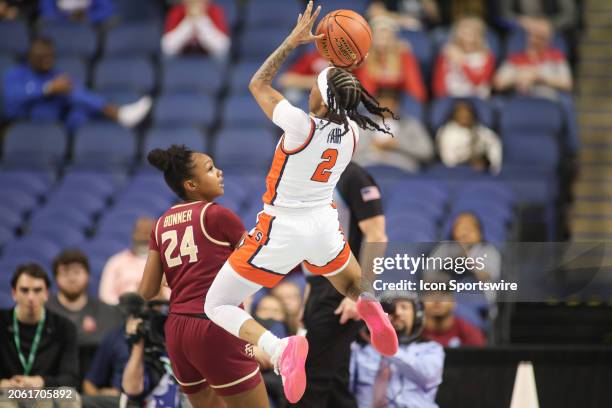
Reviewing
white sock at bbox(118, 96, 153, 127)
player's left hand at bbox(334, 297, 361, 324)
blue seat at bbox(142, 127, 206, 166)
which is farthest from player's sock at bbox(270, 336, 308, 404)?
white sock at bbox(118, 96, 153, 127)

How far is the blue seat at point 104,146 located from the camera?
10688 millimetres

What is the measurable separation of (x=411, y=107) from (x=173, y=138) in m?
2.41

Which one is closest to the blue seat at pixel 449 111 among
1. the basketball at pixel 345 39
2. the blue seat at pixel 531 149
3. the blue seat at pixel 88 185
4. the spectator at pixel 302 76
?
the blue seat at pixel 531 149

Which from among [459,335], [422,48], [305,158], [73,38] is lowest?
[459,335]

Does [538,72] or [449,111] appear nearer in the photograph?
[449,111]

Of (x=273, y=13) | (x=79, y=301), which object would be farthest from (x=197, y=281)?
(x=273, y=13)

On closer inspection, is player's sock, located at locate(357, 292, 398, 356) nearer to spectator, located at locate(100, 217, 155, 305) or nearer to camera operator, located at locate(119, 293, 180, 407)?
camera operator, located at locate(119, 293, 180, 407)

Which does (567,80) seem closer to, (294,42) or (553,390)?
(553,390)

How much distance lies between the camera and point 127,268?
8.45 m

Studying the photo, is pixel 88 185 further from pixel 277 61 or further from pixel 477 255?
pixel 277 61

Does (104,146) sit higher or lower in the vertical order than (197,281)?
higher

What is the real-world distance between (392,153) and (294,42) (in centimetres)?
527

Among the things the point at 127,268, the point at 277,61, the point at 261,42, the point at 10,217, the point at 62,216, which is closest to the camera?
the point at 277,61

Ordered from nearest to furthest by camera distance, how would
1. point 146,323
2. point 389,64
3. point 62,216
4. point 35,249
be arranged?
point 146,323
point 35,249
point 62,216
point 389,64
